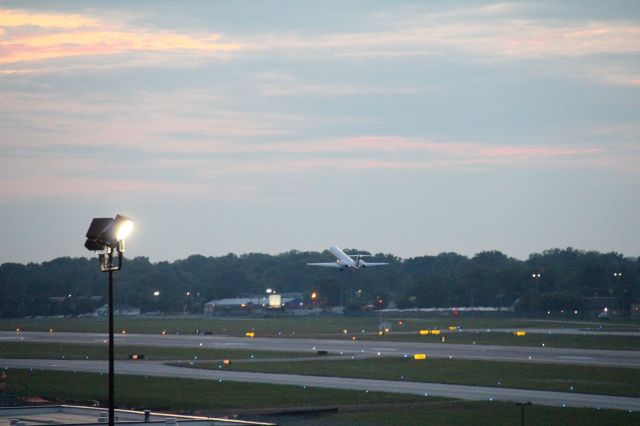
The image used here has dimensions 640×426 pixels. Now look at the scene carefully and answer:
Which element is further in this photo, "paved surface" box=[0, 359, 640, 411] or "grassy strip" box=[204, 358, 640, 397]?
"grassy strip" box=[204, 358, 640, 397]

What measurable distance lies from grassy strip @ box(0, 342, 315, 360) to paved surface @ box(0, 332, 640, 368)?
204 inches

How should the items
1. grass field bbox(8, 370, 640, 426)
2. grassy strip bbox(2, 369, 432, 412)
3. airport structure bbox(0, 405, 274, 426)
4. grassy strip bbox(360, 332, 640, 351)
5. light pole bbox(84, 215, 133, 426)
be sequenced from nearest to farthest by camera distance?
1. light pole bbox(84, 215, 133, 426)
2. airport structure bbox(0, 405, 274, 426)
3. grass field bbox(8, 370, 640, 426)
4. grassy strip bbox(2, 369, 432, 412)
5. grassy strip bbox(360, 332, 640, 351)

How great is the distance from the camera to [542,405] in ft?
197

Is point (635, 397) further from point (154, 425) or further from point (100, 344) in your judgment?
point (100, 344)

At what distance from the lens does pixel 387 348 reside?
362 ft

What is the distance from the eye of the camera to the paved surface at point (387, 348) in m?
92.7

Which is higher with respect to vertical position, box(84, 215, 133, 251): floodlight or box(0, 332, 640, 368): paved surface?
box(84, 215, 133, 251): floodlight

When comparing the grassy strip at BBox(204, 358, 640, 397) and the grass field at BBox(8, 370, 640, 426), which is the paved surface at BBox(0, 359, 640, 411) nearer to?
the grassy strip at BBox(204, 358, 640, 397)

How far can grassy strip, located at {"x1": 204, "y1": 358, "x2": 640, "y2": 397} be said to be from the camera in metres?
70.8

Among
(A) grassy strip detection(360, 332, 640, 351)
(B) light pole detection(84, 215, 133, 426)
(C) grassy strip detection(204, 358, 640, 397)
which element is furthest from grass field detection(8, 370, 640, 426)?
(A) grassy strip detection(360, 332, 640, 351)

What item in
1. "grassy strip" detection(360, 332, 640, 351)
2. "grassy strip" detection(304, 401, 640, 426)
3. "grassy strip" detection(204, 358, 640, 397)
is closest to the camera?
"grassy strip" detection(304, 401, 640, 426)

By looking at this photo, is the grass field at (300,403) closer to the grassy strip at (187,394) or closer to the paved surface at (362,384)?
the grassy strip at (187,394)

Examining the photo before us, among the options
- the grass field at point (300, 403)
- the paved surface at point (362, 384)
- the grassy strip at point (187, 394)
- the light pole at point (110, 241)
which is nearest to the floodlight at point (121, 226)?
the light pole at point (110, 241)

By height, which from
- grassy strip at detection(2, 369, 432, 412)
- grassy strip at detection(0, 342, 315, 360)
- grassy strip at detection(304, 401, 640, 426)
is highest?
grassy strip at detection(0, 342, 315, 360)
